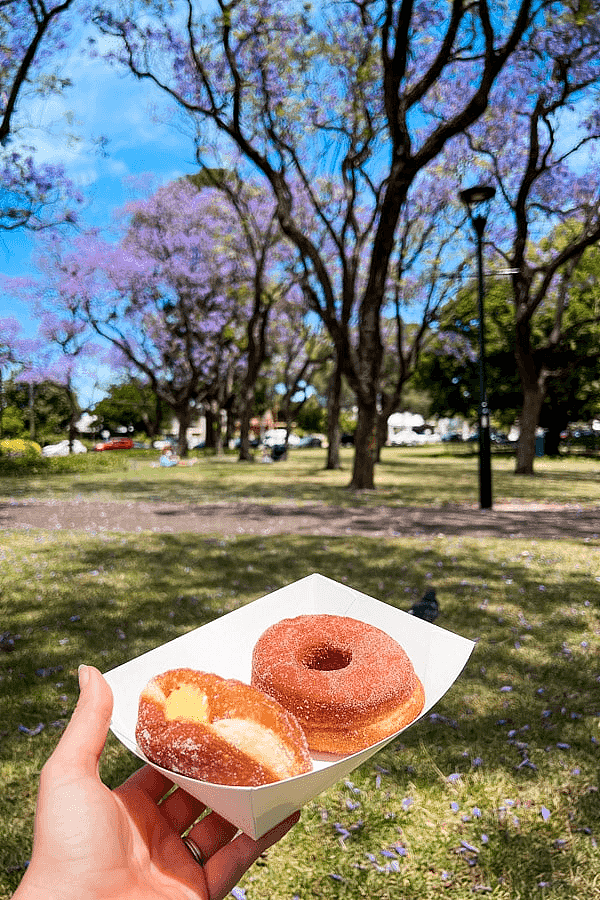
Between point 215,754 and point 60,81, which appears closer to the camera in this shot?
point 215,754

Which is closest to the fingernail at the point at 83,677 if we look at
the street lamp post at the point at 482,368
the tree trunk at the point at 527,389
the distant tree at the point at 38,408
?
the street lamp post at the point at 482,368

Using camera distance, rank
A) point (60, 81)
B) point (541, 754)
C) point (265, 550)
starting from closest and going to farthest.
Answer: point (541, 754), point (265, 550), point (60, 81)

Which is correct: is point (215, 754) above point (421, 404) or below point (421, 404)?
below

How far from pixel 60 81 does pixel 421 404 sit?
84950mm

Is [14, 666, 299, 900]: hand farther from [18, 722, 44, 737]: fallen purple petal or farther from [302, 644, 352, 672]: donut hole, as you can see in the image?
[18, 722, 44, 737]: fallen purple petal

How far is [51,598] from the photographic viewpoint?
6.14 metres

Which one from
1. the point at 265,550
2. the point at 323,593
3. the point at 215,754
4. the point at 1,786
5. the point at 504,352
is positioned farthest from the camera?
the point at 504,352

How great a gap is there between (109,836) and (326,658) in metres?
1.02

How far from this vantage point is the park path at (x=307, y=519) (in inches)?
400

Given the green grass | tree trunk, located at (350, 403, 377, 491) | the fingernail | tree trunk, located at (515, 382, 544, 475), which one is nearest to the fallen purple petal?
the fingernail

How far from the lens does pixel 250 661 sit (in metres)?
2.36

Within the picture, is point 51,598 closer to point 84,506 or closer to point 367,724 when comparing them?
point 367,724

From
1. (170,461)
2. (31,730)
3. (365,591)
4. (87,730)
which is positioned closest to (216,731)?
(87,730)

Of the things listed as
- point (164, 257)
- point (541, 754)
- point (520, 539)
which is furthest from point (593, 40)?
point (164, 257)
